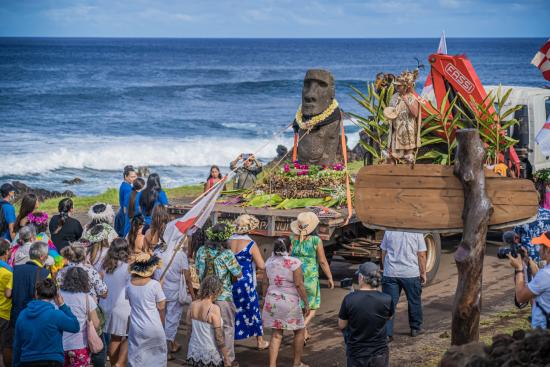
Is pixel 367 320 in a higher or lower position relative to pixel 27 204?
lower

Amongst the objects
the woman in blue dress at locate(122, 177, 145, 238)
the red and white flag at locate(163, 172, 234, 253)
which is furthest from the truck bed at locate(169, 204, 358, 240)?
the red and white flag at locate(163, 172, 234, 253)

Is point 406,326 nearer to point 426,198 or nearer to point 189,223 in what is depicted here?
point 189,223

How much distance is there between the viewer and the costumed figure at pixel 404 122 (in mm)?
8508

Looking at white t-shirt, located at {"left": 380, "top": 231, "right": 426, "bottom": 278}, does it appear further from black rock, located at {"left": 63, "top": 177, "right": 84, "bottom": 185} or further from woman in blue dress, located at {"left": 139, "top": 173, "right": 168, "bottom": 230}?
black rock, located at {"left": 63, "top": 177, "right": 84, "bottom": 185}

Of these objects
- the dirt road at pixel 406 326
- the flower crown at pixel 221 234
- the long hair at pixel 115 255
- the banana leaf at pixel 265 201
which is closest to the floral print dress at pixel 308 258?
the dirt road at pixel 406 326

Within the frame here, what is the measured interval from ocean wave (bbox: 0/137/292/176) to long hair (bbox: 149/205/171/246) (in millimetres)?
21391

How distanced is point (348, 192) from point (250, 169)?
2.64 m

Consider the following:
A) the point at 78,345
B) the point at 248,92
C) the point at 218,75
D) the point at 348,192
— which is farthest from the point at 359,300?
the point at 218,75

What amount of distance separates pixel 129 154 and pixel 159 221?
2800 cm

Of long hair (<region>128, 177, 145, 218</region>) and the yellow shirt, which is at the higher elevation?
long hair (<region>128, 177, 145, 218</region>)

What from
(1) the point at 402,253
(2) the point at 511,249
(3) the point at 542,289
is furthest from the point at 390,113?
(3) the point at 542,289

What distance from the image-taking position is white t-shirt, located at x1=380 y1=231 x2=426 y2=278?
30.9 feet

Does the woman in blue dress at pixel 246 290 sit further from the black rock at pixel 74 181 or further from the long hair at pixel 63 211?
the black rock at pixel 74 181

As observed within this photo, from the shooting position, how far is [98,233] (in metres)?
8.77
